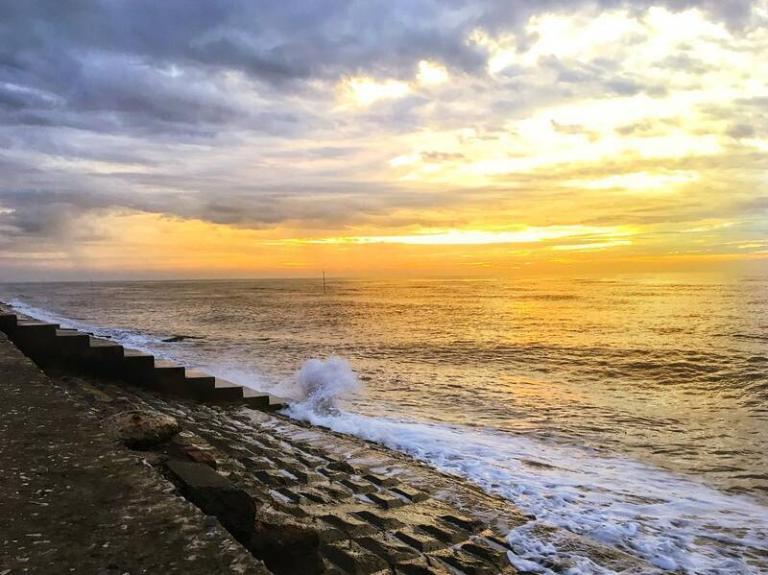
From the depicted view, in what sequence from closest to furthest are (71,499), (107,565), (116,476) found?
(107,565) < (71,499) < (116,476)

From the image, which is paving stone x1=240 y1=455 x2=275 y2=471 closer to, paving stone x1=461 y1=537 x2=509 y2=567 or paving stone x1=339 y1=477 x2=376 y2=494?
paving stone x1=339 y1=477 x2=376 y2=494

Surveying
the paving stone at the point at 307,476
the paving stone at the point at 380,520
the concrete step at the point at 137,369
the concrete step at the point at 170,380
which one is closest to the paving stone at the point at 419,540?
the paving stone at the point at 380,520

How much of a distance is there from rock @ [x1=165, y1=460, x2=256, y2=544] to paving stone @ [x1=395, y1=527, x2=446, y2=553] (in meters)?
1.71

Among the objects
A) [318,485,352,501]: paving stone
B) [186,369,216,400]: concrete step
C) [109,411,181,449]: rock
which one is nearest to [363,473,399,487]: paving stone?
[318,485,352,501]: paving stone

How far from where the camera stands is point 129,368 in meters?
12.1

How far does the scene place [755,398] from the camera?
15148 mm

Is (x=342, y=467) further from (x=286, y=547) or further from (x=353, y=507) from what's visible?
(x=286, y=547)

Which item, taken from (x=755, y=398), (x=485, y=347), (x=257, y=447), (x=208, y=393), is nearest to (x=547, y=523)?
(x=257, y=447)

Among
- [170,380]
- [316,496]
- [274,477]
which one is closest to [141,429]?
[274,477]

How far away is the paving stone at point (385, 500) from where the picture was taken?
5.96 metres

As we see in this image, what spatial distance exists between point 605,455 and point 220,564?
820cm

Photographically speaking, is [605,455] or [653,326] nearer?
Result: [605,455]

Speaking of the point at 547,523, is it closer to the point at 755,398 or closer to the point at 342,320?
the point at 755,398

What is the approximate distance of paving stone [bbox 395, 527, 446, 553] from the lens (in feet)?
16.4
